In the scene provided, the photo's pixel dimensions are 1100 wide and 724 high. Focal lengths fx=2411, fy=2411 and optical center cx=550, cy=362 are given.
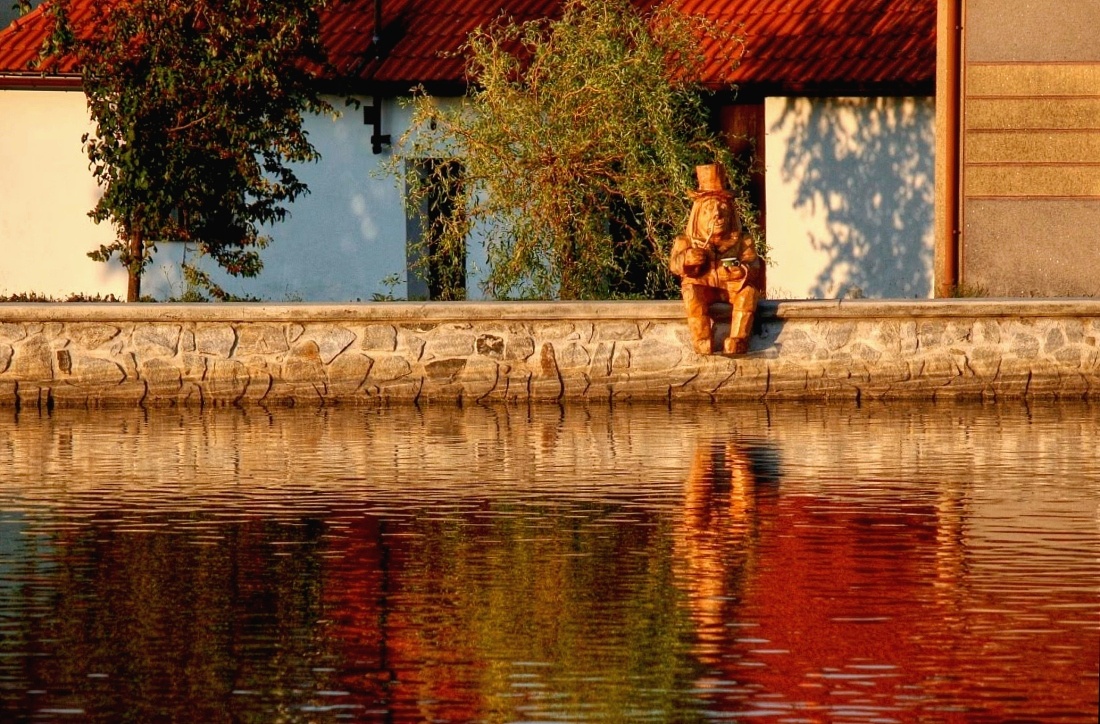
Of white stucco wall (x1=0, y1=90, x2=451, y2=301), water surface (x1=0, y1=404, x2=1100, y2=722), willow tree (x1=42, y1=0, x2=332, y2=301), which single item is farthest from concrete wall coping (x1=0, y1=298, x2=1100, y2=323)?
white stucco wall (x1=0, y1=90, x2=451, y2=301)

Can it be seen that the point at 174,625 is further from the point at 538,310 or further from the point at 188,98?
the point at 188,98

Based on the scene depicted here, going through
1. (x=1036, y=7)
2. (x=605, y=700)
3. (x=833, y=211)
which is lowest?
(x=605, y=700)

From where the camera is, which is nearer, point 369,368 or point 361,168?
point 369,368

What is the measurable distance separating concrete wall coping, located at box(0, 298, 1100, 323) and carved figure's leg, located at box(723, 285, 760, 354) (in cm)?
26

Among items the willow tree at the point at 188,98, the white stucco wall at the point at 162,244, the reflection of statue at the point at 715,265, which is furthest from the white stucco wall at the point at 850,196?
the reflection of statue at the point at 715,265

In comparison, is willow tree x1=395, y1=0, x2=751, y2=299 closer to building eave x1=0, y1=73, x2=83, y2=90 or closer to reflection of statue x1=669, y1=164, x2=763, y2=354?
reflection of statue x1=669, y1=164, x2=763, y2=354

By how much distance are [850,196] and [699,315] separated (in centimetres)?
872

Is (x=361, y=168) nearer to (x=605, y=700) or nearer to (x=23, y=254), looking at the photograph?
(x=23, y=254)

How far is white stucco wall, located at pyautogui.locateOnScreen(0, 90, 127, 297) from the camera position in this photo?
27.6 meters

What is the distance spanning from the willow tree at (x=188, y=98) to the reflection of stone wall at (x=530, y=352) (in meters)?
4.19

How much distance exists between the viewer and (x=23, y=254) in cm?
2773

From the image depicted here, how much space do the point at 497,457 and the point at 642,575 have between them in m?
4.88

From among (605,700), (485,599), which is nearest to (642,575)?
(485,599)

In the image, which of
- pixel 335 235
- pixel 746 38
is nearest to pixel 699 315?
pixel 746 38
